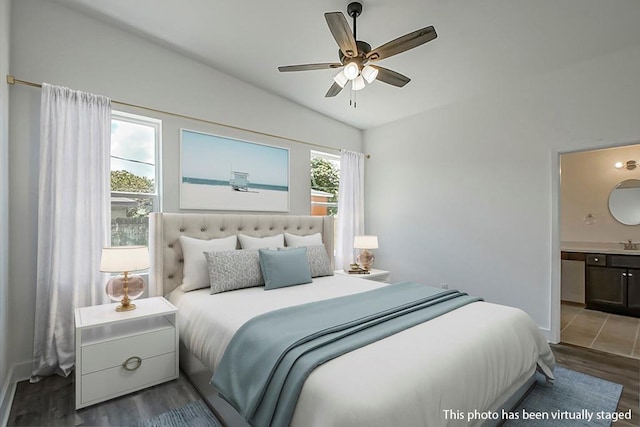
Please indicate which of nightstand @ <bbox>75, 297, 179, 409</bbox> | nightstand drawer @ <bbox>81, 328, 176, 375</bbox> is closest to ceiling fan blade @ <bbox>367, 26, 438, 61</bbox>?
nightstand @ <bbox>75, 297, 179, 409</bbox>

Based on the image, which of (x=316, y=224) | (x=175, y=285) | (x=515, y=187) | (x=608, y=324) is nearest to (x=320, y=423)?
(x=175, y=285)

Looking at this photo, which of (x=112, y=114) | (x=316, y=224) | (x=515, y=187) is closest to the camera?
(x=112, y=114)

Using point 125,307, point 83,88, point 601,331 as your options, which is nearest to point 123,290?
point 125,307

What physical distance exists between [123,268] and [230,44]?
2.20 m

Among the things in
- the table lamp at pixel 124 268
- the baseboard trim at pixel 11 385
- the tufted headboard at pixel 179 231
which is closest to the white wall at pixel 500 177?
the tufted headboard at pixel 179 231

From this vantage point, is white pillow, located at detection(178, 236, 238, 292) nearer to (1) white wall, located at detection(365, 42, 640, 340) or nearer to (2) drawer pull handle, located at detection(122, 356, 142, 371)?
(2) drawer pull handle, located at detection(122, 356, 142, 371)

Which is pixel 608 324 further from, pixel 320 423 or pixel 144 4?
pixel 144 4

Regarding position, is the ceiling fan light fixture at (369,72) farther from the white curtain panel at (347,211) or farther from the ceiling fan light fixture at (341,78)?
the white curtain panel at (347,211)

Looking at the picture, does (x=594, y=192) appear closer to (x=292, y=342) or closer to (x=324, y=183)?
(x=324, y=183)

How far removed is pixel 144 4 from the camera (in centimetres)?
246

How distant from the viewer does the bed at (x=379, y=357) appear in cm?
119

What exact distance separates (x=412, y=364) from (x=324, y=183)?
3.54m

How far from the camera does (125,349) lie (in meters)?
2.16

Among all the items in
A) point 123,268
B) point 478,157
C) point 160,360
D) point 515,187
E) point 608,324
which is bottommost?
point 608,324
